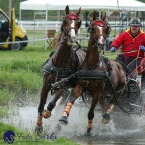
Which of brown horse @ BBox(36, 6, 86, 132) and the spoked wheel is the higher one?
brown horse @ BBox(36, 6, 86, 132)

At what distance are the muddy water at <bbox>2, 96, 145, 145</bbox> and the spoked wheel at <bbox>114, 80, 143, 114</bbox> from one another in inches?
8.9

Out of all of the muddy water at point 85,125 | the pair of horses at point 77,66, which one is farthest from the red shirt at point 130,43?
the pair of horses at point 77,66

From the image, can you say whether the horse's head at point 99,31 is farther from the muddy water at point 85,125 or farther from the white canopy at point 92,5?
the white canopy at point 92,5

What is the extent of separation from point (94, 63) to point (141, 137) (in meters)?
1.54

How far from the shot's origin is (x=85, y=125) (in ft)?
39.9

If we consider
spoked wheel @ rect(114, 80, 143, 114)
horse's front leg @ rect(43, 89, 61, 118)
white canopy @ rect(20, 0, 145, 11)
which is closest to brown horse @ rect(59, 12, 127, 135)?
horse's front leg @ rect(43, 89, 61, 118)

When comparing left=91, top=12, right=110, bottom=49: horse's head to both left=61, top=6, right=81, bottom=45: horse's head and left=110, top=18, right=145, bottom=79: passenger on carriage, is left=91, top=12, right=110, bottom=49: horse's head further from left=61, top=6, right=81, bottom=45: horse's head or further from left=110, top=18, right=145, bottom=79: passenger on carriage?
left=110, top=18, right=145, bottom=79: passenger on carriage

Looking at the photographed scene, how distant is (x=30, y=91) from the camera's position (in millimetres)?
15750

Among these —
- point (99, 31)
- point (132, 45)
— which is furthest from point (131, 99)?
point (99, 31)

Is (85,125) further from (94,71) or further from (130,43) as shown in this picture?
(130,43)

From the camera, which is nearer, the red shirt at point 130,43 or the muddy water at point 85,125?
the muddy water at point 85,125

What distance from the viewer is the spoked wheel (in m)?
12.5

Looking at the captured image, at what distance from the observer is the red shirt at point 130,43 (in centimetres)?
1275

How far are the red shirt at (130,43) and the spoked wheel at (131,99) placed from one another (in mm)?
713
